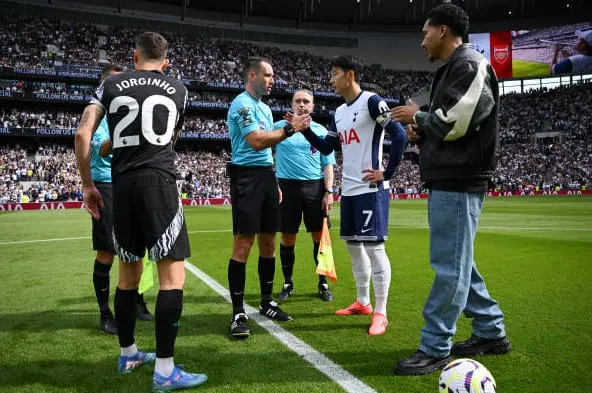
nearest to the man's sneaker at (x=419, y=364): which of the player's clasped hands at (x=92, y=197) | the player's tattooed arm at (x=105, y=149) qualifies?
the player's clasped hands at (x=92, y=197)

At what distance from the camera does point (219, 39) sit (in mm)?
56219

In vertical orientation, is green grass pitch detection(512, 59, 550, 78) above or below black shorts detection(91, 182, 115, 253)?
above

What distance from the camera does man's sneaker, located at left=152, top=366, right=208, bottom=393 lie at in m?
3.13

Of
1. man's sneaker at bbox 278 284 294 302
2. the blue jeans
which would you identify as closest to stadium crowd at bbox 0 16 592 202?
man's sneaker at bbox 278 284 294 302

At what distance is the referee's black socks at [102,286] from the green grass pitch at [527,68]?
57752 millimetres

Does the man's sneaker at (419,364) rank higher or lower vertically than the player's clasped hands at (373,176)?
lower

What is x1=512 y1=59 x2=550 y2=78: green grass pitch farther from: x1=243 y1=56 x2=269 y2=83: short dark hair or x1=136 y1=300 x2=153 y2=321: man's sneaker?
x1=136 y1=300 x2=153 y2=321: man's sneaker

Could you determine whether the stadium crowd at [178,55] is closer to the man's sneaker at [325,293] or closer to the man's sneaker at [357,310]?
the man's sneaker at [325,293]

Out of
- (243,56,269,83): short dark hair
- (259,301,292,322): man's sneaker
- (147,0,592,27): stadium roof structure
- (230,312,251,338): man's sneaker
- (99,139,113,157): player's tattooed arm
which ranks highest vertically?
(147,0,592,27): stadium roof structure

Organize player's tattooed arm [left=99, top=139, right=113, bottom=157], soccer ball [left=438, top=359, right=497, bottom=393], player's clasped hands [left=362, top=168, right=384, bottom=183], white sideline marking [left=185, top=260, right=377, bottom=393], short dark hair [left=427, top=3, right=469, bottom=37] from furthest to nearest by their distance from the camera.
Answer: player's clasped hands [left=362, top=168, right=384, bottom=183] → player's tattooed arm [left=99, top=139, right=113, bottom=157] → short dark hair [left=427, top=3, right=469, bottom=37] → white sideline marking [left=185, top=260, right=377, bottom=393] → soccer ball [left=438, top=359, right=497, bottom=393]

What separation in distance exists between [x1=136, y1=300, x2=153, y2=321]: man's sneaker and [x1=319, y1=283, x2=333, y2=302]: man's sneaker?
2.03 metres

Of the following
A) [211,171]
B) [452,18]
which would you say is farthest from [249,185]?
[211,171]

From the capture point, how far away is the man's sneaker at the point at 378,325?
168 inches

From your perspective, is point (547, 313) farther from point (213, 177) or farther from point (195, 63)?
point (195, 63)
